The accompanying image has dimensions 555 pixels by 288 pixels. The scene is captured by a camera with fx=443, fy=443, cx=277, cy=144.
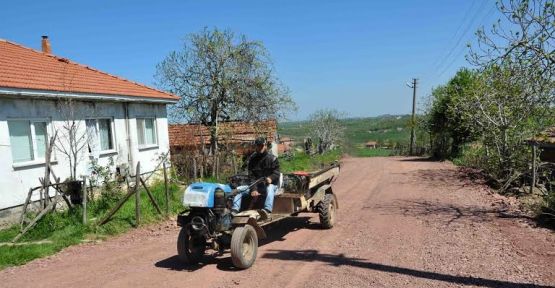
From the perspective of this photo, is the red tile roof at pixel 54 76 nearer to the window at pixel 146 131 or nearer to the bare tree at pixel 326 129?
the window at pixel 146 131

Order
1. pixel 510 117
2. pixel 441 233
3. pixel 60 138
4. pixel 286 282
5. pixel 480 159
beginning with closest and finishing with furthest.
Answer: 1. pixel 286 282
2. pixel 441 233
3. pixel 60 138
4. pixel 510 117
5. pixel 480 159

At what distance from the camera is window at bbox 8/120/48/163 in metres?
10.4

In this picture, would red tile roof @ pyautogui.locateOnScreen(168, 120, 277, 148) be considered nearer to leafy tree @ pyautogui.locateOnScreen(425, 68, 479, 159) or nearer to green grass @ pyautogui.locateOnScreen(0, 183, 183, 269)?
green grass @ pyautogui.locateOnScreen(0, 183, 183, 269)

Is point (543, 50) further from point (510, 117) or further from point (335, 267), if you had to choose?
point (510, 117)

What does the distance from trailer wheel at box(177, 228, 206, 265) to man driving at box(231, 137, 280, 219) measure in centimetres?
84

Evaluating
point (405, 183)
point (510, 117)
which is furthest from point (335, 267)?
point (510, 117)

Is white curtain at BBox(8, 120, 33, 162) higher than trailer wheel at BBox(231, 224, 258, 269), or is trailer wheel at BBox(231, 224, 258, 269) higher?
white curtain at BBox(8, 120, 33, 162)

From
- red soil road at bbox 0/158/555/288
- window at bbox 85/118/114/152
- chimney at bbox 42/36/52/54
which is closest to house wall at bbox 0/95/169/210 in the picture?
window at bbox 85/118/114/152

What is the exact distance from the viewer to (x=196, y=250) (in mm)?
6742

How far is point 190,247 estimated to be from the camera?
6648 mm

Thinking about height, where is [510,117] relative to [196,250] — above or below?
above

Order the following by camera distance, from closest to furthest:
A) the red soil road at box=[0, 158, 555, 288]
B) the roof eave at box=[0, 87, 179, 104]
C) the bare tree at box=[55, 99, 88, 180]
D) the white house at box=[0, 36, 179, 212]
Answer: the red soil road at box=[0, 158, 555, 288] < the roof eave at box=[0, 87, 179, 104] < the white house at box=[0, 36, 179, 212] < the bare tree at box=[55, 99, 88, 180]

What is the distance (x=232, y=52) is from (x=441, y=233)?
47.0 feet

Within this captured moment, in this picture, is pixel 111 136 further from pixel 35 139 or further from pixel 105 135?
pixel 35 139
